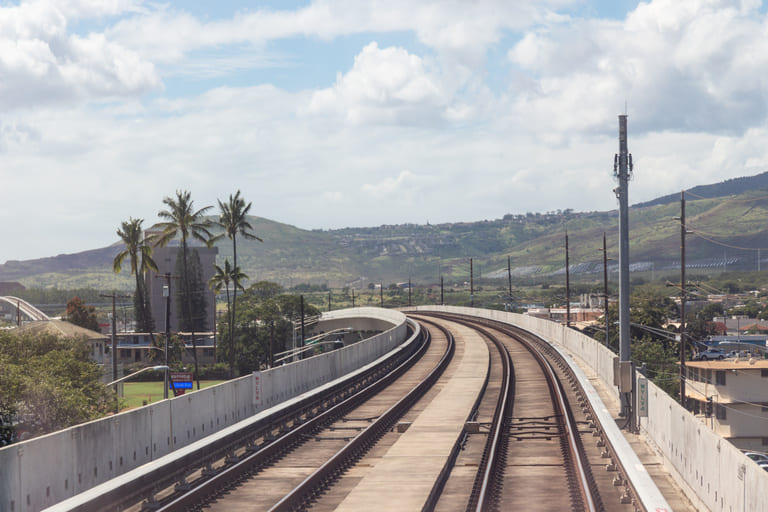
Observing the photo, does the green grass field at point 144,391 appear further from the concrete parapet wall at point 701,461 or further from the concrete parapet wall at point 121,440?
the concrete parapet wall at point 701,461

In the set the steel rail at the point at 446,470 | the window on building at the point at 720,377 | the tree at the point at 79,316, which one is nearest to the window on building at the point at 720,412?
the window on building at the point at 720,377

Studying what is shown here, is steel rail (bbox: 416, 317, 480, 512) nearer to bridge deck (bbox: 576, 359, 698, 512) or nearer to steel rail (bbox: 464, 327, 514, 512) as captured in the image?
steel rail (bbox: 464, 327, 514, 512)

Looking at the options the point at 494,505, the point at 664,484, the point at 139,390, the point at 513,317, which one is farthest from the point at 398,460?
the point at 139,390

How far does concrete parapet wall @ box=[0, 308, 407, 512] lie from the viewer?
12.2 m

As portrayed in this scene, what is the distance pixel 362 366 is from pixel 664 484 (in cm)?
2637

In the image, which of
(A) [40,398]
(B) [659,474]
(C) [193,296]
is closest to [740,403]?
(A) [40,398]

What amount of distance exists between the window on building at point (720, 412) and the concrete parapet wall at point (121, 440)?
47.2 metres

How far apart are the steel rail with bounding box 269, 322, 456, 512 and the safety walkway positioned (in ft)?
2.29

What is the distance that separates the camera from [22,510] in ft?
40.1

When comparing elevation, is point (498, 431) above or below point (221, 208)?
below

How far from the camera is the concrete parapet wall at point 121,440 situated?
40.1ft

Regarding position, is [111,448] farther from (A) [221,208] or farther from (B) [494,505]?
(A) [221,208]

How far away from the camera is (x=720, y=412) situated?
65688 millimetres

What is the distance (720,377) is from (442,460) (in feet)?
177
